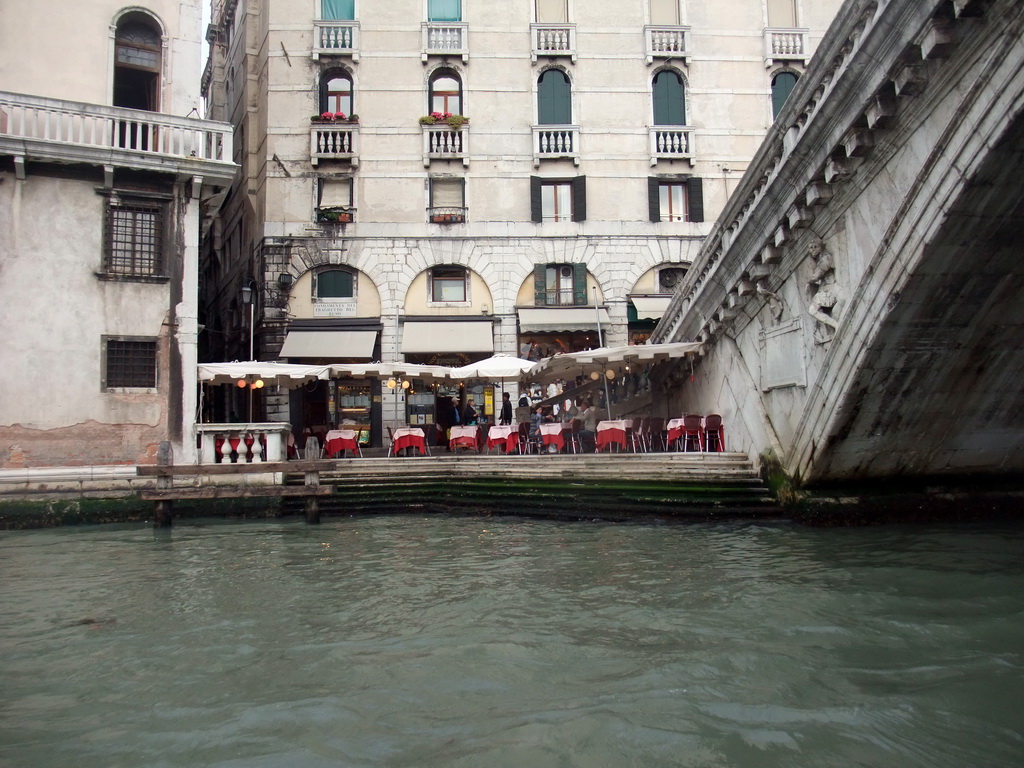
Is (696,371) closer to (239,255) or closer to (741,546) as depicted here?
(741,546)

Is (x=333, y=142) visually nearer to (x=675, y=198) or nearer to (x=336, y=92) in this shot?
(x=336, y=92)

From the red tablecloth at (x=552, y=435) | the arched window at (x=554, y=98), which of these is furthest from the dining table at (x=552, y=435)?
the arched window at (x=554, y=98)

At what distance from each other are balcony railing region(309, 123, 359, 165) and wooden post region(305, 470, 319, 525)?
1120cm

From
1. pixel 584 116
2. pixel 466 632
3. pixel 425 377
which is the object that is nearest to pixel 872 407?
pixel 466 632

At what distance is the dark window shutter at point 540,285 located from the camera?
21.3 m

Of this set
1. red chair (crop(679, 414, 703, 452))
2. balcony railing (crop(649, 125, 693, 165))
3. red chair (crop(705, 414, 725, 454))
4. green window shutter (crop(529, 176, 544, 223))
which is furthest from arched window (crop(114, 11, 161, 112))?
balcony railing (crop(649, 125, 693, 165))

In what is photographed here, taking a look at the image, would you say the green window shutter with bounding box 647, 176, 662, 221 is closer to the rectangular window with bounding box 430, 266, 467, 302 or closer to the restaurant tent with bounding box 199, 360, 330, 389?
the rectangular window with bounding box 430, 266, 467, 302

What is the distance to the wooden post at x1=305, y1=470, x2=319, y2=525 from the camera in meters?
12.1

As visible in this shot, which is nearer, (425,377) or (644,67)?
(425,377)

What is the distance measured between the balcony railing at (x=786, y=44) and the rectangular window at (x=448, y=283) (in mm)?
9862

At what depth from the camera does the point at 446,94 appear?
2167 centimetres

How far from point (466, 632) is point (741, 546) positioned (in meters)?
4.24

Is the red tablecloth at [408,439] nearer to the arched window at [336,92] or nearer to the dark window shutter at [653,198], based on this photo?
the dark window shutter at [653,198]

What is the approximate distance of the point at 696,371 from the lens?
1423 cm
